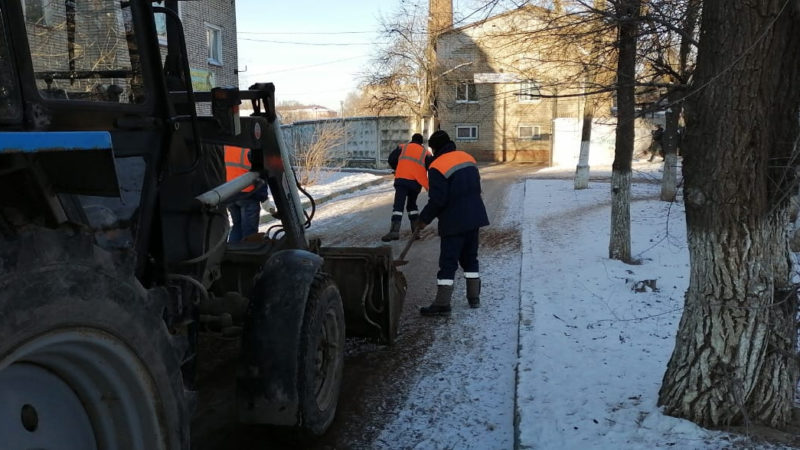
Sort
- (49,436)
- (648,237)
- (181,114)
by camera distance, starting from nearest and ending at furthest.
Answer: (49,436), (181,114), (648,237)

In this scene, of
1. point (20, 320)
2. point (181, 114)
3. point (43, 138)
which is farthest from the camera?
point (181, 114)

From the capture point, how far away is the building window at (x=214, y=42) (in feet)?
60.8

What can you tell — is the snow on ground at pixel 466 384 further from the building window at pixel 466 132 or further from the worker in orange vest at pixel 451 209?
the building window at pixel 466 132

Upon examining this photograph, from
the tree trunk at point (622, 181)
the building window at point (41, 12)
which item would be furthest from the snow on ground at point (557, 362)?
the building window at point (41, 12)

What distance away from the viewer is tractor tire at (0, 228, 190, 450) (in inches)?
62.9

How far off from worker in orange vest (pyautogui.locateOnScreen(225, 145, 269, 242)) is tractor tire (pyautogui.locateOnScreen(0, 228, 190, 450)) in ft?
4.86

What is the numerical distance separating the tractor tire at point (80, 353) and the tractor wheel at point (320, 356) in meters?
1.09

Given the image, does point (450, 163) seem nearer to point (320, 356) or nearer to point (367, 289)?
point (367, 289)

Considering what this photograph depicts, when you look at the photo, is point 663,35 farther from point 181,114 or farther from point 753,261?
point 181,114

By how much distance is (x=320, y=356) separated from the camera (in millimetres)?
3637

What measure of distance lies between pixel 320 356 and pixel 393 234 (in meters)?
6.12

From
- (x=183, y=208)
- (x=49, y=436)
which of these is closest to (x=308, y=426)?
(x=183, y=208)

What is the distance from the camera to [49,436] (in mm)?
1897

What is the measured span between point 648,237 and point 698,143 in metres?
6.36
